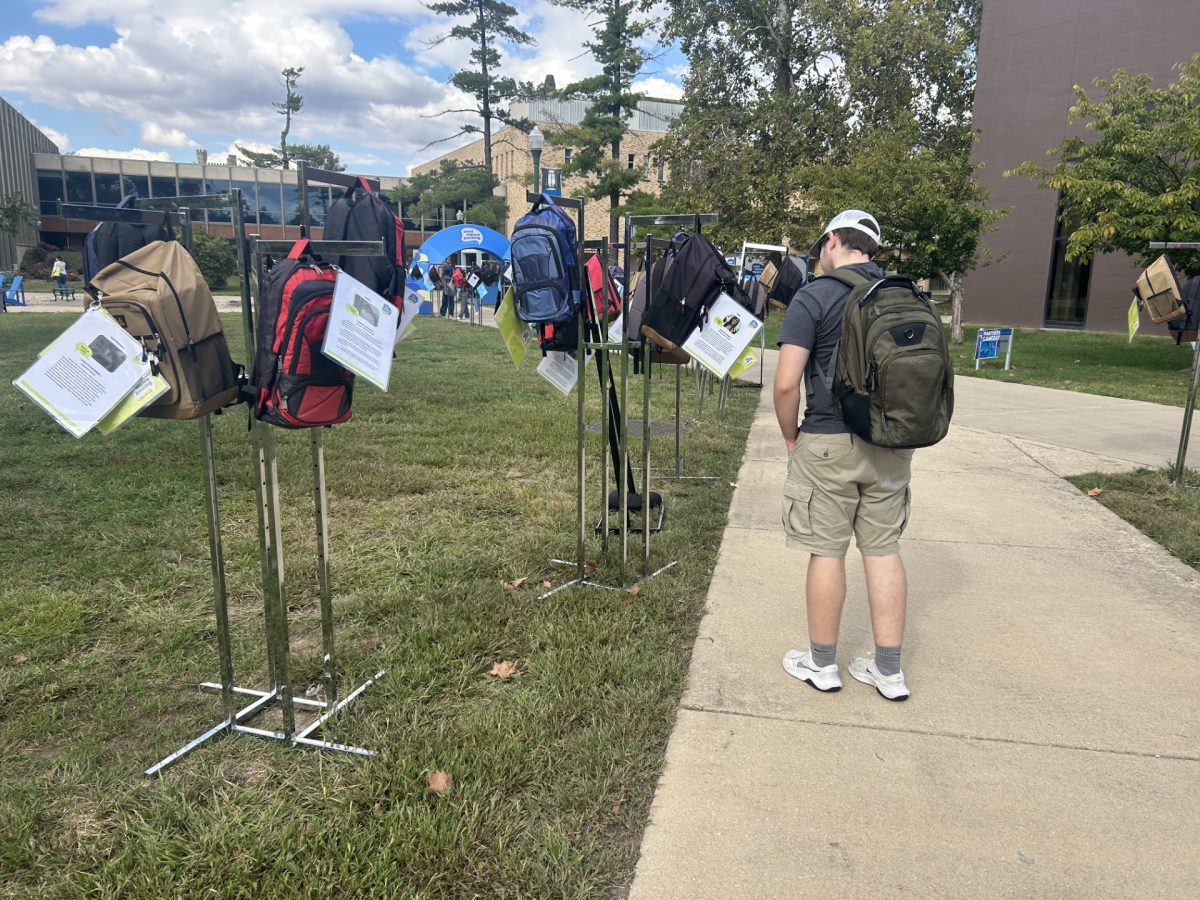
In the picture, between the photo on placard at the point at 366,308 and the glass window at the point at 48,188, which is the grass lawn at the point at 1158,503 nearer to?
the photo on placard at the point at 366,308

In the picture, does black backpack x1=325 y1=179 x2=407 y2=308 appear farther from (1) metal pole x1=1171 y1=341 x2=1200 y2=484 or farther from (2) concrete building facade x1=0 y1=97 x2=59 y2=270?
(2) concrete building facade x1=0 y1=97 x2=59 y2=270

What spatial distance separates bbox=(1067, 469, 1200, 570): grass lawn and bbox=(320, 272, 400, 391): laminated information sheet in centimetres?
466

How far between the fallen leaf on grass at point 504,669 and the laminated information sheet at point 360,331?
1460 millimetres

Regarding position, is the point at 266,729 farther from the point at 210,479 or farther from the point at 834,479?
the point at 834,479

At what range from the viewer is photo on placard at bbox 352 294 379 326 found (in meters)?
2.37

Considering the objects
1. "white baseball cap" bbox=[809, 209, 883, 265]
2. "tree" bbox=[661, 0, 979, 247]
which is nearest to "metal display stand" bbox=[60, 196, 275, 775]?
"white baseball cap" bbox=[809, 209, 883, 265]

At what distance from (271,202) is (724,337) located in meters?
57.1

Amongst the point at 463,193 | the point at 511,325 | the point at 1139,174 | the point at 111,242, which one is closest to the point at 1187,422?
the point at 511,325

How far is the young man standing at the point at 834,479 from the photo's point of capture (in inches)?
118

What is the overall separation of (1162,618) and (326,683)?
374 centimetres

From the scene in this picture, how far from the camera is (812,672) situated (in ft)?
10.9

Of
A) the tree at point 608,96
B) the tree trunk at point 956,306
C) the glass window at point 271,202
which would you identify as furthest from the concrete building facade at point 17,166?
the tree trunk at point 956,306

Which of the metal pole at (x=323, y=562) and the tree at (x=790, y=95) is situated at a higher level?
the tree at (x=790, y=95)

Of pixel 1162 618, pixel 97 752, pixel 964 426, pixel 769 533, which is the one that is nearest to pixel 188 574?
pixel 97 752
